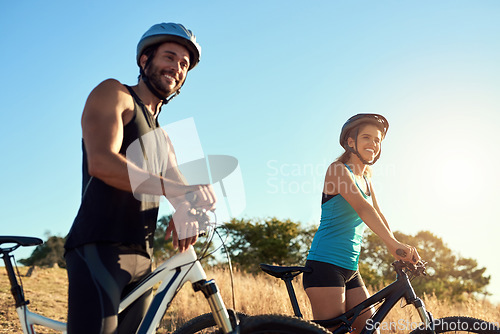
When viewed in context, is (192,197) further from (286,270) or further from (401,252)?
(401,252)

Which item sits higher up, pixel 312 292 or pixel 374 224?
pixel 374 224

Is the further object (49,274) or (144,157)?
(49,274)

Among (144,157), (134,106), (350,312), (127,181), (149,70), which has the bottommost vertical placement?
(350,312)

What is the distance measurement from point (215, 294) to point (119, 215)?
2.02ft

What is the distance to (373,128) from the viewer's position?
3.44m

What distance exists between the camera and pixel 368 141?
3.42 m

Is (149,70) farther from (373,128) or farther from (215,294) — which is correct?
(373,128)

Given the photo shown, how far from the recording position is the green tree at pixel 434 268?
1644 centimetres

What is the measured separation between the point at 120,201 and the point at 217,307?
2.31 ft

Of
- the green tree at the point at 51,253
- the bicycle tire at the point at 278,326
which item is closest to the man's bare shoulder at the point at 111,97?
the bicycle tire at the point at 278,326

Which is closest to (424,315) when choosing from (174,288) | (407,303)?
(407,303)

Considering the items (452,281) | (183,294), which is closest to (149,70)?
(183,294)

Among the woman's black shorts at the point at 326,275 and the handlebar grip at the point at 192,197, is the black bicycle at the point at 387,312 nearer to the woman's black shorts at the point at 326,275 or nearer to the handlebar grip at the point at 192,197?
the woman's black shorts at the point at 326,275

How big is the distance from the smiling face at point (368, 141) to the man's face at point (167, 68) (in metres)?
1.71
